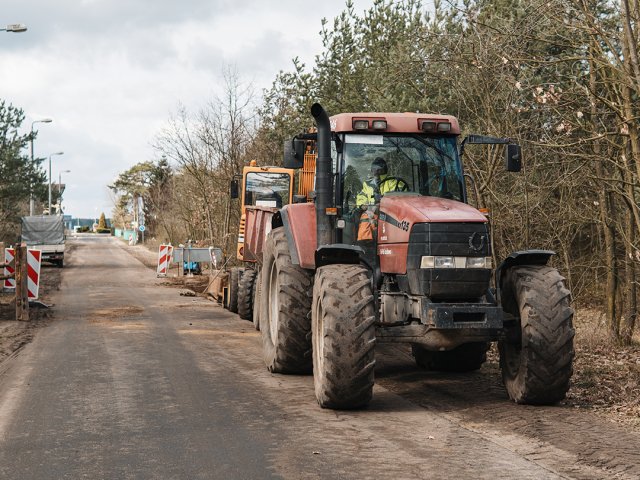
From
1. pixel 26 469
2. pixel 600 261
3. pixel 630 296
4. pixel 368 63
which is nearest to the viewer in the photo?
pixel 26 469

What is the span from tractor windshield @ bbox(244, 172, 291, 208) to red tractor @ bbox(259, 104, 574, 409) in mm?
8313

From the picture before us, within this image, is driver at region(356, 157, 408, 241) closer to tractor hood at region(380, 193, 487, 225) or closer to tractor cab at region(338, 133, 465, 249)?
tractor cab at region(338, 133, 465, 249)

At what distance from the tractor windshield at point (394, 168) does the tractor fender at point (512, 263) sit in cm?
97

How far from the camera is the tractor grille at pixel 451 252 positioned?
27.2 feet

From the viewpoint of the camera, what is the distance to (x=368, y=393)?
8172mm

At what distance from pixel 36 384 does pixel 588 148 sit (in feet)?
33.8

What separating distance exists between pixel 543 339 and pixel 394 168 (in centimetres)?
243

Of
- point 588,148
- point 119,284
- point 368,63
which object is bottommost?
point 119,284

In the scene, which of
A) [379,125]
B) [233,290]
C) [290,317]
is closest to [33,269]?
[233,290]

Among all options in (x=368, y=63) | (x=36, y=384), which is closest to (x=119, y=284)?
(x=368, y=63)

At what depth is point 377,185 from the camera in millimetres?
9422

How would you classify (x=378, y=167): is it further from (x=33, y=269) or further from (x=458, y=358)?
(x=33, y=269)

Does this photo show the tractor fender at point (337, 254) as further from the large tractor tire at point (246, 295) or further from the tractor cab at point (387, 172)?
the large tractor tire at point (246, 295)

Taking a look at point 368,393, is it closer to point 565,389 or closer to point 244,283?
point 565,389
